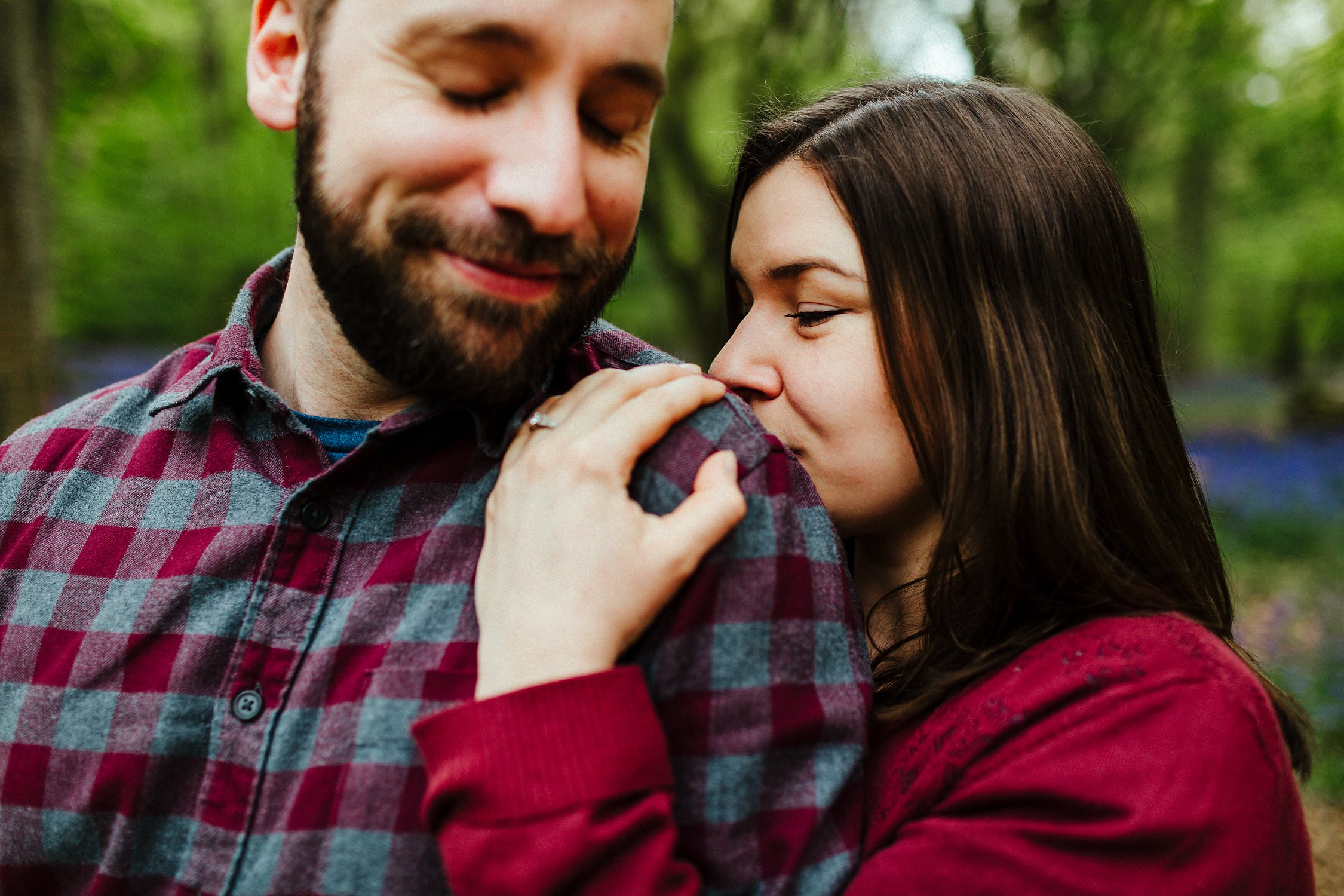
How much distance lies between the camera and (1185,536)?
1.90 m

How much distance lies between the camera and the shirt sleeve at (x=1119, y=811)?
50.9 inches

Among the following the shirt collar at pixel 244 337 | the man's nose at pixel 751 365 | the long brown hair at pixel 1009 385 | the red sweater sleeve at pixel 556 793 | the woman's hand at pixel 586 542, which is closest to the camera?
the red sweater sleeve at pixel 556 793

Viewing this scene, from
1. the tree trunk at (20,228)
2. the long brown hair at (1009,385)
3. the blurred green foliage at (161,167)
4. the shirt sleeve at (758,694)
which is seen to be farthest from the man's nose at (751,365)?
the blurred green foliage at (161,167)

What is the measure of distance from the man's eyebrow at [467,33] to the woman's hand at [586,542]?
1.60 ft

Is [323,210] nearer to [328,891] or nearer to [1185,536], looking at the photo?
[328,891]

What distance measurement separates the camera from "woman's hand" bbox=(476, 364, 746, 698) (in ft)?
4.01

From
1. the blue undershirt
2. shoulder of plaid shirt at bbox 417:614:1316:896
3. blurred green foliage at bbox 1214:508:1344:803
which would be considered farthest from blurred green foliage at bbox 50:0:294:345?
blurred green foliage at bbox 1214:508:1344:803

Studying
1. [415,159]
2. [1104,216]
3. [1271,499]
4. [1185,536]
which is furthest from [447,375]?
[1271,499]

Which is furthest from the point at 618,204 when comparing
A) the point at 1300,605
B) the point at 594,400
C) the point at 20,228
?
the point at 1300,605

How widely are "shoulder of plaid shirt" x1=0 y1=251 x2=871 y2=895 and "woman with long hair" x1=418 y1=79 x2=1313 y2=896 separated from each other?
58 millimetres

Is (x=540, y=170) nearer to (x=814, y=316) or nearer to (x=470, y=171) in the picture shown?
(x=470, y=171)

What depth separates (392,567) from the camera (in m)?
1.39

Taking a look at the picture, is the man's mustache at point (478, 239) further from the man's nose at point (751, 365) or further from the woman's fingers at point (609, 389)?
the man's nose at point (751, 365)

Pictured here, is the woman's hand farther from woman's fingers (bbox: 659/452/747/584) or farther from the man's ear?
the man's ear
